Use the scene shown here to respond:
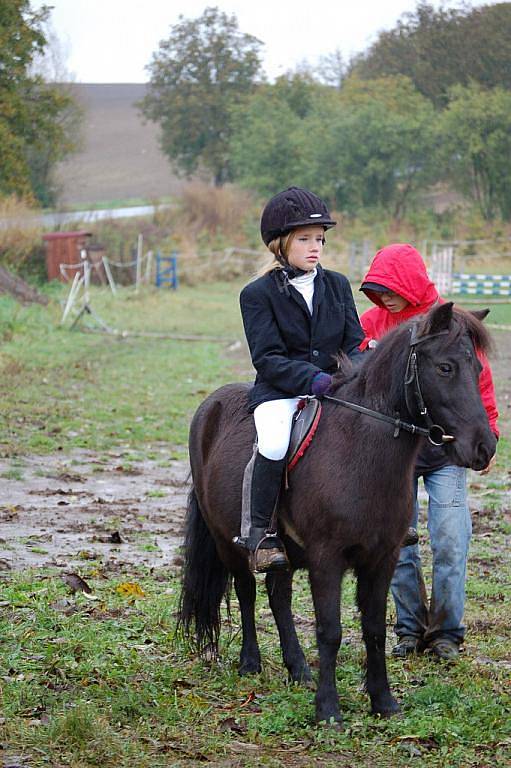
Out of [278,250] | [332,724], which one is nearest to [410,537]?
[332,724]

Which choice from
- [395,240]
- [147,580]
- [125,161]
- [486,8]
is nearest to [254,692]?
[147,580]

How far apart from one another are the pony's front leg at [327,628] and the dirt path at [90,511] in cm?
182

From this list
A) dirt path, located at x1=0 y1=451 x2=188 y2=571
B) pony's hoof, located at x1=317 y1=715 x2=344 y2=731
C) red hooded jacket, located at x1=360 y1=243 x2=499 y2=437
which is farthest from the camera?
dirt path, located at x1=0 y1=451 x2=188 y2=571

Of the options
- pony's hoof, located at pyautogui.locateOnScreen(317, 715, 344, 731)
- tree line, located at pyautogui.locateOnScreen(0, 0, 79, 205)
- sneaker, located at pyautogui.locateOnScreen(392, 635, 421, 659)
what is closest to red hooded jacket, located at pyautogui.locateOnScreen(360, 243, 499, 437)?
sneaker, located at pyautogui.locateOnScreen(392, 635, 421, 659)

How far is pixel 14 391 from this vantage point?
1448 centimetres

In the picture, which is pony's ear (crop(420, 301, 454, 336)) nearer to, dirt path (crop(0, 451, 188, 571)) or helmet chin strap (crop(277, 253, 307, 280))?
helmet chin strap (crop(277, 253, 307, 280))

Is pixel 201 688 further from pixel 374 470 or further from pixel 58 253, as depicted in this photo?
pixel 58 253

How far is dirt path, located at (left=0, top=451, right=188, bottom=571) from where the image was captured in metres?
7.13

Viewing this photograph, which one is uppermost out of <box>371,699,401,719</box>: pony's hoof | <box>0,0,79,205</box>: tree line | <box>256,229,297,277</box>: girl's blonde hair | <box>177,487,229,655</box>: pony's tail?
<box>0,0,79,205</box>: tree line

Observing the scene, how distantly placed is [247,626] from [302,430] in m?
1.22

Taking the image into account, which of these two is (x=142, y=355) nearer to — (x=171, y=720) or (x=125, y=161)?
(x=171, y=720)

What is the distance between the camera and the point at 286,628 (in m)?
4.98

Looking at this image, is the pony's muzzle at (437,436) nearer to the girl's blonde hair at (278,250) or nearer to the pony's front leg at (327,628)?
the pony's front leg at (327,628)

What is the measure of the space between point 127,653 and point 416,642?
1559 millimetres
